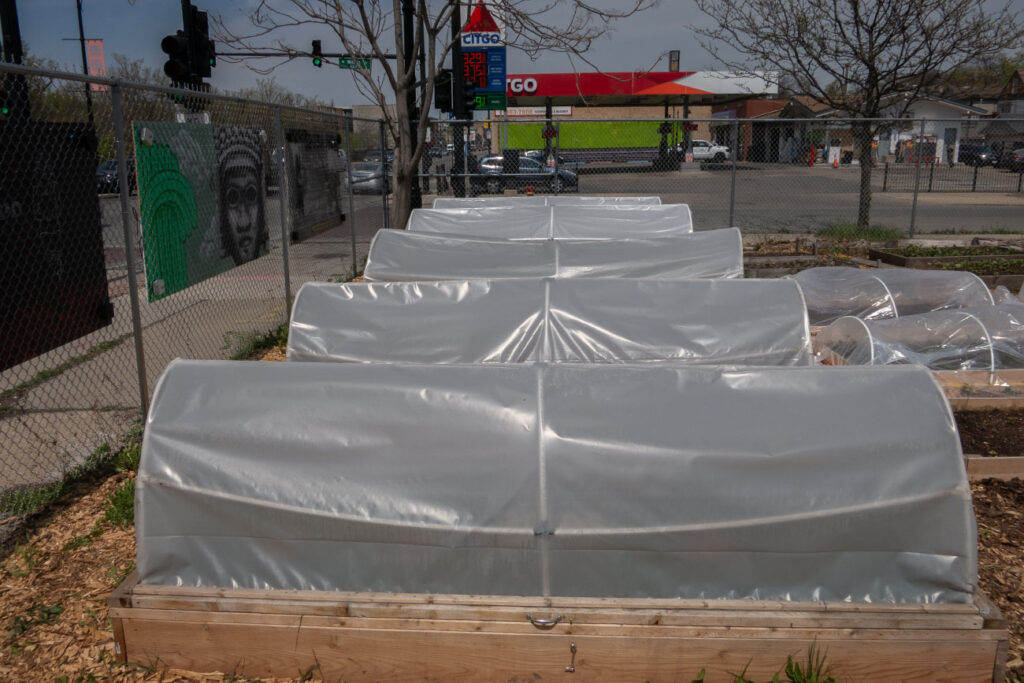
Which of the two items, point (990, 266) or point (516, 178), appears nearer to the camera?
point (990, 266)

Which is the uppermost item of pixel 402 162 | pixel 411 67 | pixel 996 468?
pixel 411 67

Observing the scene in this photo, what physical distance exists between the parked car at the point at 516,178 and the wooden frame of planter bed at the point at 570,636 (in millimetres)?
12785

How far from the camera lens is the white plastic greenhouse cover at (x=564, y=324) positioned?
16.6 ft

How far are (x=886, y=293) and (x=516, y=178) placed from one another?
39.4 feet

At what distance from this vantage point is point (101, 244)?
634cm

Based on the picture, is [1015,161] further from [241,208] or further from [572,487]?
[572,487]

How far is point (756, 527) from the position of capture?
301 cm

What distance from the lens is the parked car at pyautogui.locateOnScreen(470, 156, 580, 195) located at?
52.4 ft

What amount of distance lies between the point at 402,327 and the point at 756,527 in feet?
9.25

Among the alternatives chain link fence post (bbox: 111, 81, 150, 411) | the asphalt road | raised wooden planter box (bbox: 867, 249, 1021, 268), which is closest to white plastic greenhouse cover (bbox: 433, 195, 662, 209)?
raised wooden planter box (bbox: 867, 249, 1021, 268)

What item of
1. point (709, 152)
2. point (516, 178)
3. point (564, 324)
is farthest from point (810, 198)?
point (564, 324)

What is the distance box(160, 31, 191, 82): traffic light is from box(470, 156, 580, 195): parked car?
5190 mm

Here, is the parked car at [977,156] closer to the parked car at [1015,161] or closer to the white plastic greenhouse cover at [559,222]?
the parked car at [1015,161]

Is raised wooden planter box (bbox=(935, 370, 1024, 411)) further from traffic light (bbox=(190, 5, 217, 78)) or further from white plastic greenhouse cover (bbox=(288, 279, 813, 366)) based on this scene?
traffic light (bbox=(190, 5, 217, 78))
